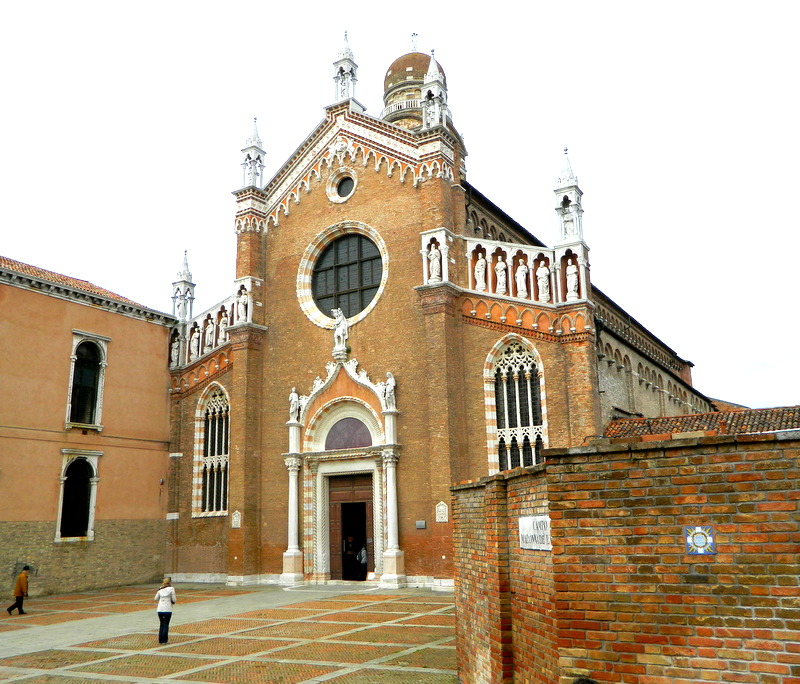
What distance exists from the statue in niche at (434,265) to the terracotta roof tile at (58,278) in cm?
1158

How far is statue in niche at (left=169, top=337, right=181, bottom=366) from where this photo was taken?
2816 cm

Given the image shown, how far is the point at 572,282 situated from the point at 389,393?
20.9 feet

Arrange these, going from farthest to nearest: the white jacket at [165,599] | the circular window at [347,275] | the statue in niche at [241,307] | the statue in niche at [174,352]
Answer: the statue in niche at [174,352]
the statue in niche at [241,307]
the circular window at [347,275]
the white jacket at [165,599]

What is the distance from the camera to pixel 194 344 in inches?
1097

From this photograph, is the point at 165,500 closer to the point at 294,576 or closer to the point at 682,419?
the point at 294,576

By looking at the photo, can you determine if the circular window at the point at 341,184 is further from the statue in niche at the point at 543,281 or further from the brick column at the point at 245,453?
the statue in niche at the point at 543,281

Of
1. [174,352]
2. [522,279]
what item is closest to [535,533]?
[522,279]

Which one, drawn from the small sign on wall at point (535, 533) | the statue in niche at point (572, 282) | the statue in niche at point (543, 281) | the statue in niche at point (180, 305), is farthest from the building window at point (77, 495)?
the small sign on wall at point (535, 533)

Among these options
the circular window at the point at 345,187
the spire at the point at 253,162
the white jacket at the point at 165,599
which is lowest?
the white jacket at the point at 165,599

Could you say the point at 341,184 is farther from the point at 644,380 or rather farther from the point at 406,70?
the point at 406,70

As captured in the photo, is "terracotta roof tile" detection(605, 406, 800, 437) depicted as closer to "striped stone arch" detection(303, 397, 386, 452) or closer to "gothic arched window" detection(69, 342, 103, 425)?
"striped stone arch" detection(303, 397, 386, 452)

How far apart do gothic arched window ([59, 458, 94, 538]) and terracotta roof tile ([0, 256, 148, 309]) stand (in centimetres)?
587

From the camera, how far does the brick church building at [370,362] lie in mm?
21156

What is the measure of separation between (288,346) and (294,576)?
25.0ft
